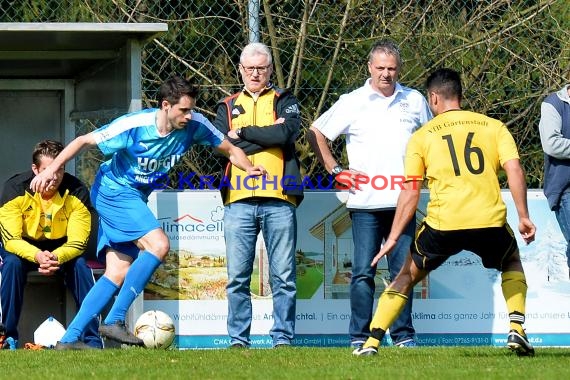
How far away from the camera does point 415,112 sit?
9719 millimetres

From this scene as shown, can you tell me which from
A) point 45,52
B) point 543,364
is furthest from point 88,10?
point 543,364

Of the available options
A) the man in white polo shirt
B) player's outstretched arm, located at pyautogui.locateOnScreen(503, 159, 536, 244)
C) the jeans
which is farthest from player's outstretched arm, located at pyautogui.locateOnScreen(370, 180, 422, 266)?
the jeans

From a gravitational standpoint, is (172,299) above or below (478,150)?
below

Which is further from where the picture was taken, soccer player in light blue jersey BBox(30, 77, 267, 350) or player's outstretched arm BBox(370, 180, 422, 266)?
soccer player in light blue jersey BBox(30, 77, 267, 350)

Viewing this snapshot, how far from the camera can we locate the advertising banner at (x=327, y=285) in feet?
34.2

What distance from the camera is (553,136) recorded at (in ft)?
32.1

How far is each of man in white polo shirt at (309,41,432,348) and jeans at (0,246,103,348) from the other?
209cm

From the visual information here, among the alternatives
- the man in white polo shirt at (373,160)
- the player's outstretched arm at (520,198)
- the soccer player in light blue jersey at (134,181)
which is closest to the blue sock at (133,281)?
the soccer player in light blue jersey at (134,181)

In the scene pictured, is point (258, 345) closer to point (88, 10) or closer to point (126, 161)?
point (126, 161)

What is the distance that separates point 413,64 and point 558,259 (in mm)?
2235

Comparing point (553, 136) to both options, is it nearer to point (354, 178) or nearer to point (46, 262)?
point (354, 178)

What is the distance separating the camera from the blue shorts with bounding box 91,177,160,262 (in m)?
8.92

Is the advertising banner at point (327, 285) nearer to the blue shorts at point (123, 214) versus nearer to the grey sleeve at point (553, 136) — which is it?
the grey sleeve at point (553, 136)

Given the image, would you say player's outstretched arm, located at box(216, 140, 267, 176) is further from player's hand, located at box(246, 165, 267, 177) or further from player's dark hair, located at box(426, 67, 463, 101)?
player's dark hair, located at box(426, 67, 463, 101)
